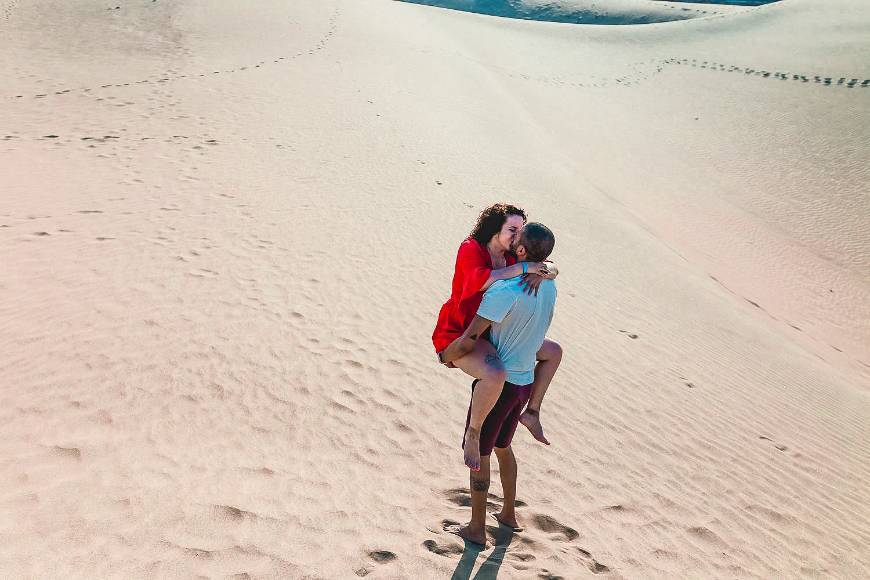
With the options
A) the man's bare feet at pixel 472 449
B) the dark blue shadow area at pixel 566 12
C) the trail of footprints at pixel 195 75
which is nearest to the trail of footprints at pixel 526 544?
the man's bare feet at pixel 472 449

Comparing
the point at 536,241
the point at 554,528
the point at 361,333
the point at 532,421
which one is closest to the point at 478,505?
the point at 532,421

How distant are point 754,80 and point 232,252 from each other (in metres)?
27.6

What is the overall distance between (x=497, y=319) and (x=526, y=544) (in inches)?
64.9

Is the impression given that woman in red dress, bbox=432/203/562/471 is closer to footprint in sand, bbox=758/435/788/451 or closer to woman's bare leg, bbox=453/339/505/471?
woman's bare leg, bbox=453/339/505/471

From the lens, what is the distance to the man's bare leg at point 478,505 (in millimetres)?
3768

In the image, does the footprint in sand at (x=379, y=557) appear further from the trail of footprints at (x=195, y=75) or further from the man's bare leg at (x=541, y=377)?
the trail of footprints at (x=195, y=75)

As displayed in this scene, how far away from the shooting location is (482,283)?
343cm

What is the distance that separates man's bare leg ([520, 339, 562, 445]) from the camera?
12.7ft

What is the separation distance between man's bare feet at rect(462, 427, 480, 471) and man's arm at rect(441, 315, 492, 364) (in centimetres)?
45

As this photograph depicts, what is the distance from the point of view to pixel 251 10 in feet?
86.2

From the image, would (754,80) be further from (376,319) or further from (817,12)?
(376,319)

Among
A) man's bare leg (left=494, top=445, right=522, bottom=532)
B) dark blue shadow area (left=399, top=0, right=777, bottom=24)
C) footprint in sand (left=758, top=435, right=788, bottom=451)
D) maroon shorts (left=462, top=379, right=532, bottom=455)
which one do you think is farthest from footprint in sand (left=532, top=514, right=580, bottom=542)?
dark blue shadow area (left=399, top=0, right=777, bottom=24)

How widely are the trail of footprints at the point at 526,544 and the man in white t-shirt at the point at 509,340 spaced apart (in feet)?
0.46

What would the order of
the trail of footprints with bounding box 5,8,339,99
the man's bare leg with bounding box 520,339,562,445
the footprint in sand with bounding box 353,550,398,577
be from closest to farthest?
the footprint in sand with bounding box 353,550,398,577 < the man's bare leg with bounding box 520,339,562,445 < the trail of footprints with bounding box 5,8,339,99
